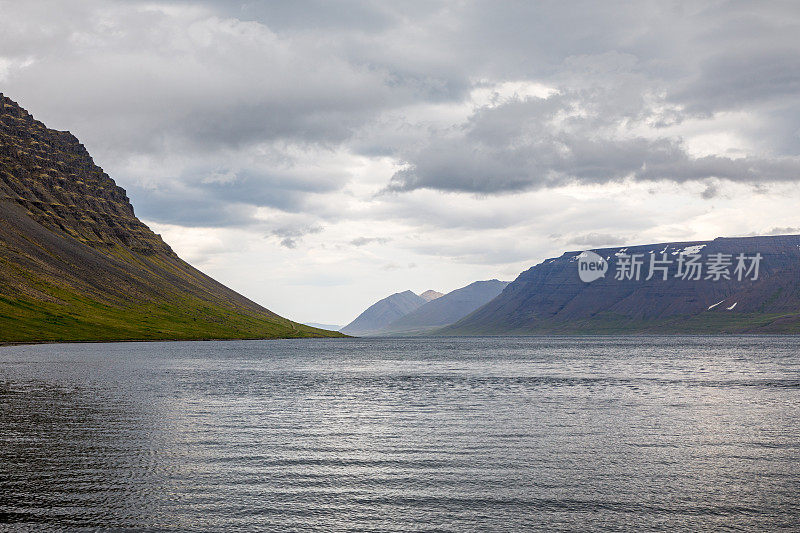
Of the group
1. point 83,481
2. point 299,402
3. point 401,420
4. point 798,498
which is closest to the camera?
point 798,498

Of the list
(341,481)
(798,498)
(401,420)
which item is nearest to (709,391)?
(401,420)

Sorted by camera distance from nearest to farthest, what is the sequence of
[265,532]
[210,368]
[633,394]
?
[265,532], [633,394], [210,368]

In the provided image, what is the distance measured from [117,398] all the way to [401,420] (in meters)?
32.1

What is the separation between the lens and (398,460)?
111 ft

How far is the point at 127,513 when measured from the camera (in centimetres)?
2400

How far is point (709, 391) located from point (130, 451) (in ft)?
210

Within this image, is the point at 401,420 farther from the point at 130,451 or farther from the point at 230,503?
the point at 230,503

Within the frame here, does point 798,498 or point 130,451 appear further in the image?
point 130,451

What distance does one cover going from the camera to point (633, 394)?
229 feet

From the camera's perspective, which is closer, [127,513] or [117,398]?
[127,513]

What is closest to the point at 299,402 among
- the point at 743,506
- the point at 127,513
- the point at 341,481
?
the point at 341,481

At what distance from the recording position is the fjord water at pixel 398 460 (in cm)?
2381

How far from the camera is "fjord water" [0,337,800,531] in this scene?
23812 mm

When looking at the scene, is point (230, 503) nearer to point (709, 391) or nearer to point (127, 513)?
point (127, 513)
